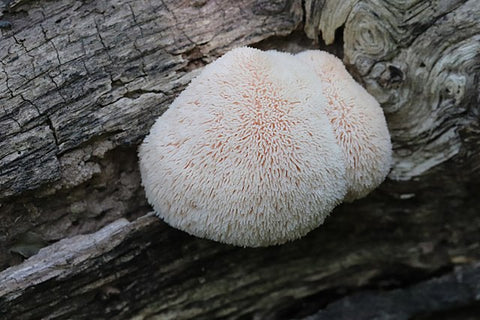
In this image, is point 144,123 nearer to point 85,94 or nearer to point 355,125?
point 85,94

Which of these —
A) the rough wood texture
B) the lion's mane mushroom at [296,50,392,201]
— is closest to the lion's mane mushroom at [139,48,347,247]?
the lion's mane mushroom at [296,50,392,201]

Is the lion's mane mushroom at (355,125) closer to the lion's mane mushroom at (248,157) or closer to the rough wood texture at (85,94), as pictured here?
the lion's mane mushroom at (248,157)

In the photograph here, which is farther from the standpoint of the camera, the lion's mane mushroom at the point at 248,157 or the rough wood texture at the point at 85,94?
the rough wood texture at the point at 85,94

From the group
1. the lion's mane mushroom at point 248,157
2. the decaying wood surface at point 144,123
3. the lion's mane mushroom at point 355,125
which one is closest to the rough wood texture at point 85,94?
the decaying wood surface at point 144,123

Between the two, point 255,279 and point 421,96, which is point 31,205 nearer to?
point 255,279

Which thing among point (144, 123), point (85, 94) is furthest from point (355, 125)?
point (85, 94)

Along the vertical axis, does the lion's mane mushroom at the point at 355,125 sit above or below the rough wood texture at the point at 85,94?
below
